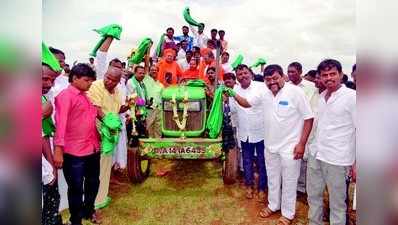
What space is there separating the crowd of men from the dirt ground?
87mm

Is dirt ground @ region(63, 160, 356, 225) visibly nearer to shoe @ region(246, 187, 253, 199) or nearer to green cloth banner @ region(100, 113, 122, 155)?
shoe @ region(246, 187, 253, 199)

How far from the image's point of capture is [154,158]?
12.0 ft

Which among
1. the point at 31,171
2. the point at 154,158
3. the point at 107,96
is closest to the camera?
the point at 31,171

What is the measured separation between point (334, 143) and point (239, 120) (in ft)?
2.65

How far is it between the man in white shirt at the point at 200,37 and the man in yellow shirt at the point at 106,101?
2.05 feet

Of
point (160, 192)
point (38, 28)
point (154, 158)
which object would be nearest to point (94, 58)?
point (38, 28)

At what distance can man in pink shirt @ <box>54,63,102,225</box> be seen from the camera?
10.5ft

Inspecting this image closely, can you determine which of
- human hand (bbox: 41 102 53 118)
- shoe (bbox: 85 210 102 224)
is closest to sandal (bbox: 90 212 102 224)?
shoe (bbox: 85 210 102 224)

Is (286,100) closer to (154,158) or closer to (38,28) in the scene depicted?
(154,158)

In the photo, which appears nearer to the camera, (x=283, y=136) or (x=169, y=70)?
(x=283, y=136)

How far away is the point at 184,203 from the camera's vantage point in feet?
11.4

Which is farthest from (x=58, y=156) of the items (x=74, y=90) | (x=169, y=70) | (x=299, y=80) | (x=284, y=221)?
(x=299, y=80)

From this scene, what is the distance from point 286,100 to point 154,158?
1152 millimetres

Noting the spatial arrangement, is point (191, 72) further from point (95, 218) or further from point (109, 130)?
point (95, 218)
